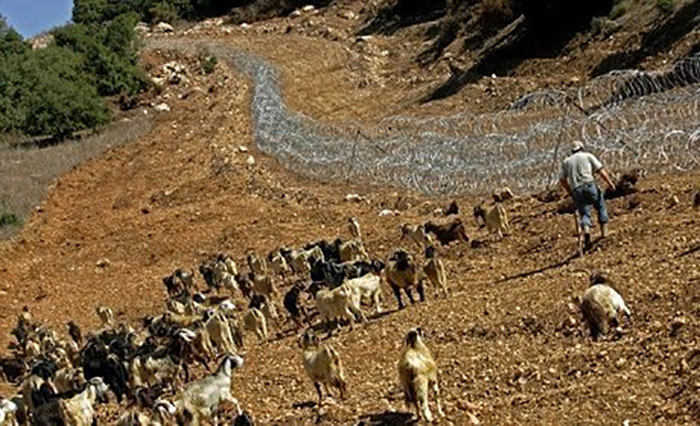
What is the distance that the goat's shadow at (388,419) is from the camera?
29.4 feet

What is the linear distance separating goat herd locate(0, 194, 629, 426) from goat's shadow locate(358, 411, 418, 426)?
0.25 meters

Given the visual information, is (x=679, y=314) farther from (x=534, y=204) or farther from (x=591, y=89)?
(x=591, y=89)

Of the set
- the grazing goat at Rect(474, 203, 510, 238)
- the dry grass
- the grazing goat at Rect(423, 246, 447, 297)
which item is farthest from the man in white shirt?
the dry grass

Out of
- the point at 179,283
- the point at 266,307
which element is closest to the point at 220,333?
the point at 266,307

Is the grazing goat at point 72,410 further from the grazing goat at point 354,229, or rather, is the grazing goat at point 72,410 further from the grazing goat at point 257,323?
the grazing goat at point 354,229

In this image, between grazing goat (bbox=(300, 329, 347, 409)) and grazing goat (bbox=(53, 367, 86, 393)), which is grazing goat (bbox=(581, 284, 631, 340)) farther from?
grazing goat (bbox=(53, 367, 86, 393))

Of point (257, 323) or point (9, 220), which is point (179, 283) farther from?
point (9, 220)

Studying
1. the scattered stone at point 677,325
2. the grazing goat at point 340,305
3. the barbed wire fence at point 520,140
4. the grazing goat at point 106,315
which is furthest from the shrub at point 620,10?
the scattered stone at point 677,325

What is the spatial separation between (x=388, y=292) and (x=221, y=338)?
8.91 feet

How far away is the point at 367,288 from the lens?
13672 millimetres

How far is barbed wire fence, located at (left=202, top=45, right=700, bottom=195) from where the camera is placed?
17766 mm

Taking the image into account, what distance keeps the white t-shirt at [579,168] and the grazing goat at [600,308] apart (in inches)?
148

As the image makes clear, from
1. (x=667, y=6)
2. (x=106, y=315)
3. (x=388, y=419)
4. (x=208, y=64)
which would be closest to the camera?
(x=388, y=419)

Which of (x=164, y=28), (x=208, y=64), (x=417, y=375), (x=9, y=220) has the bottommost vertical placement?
(x=417, y=375)
